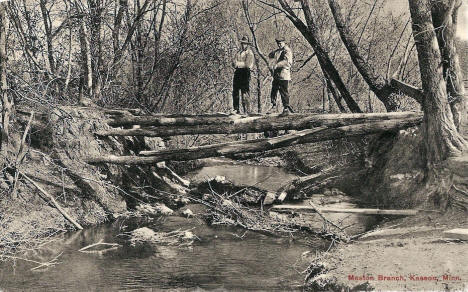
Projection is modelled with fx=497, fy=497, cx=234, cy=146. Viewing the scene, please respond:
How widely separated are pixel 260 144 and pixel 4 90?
446cm

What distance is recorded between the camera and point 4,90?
791cm

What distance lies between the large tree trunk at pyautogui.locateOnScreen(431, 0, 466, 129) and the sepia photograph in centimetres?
2

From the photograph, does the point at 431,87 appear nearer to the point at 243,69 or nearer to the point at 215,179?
the point at 243,69

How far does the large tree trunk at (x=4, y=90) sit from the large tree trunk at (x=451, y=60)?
6987 millimetres

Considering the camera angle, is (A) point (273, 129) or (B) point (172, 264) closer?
(B) point (172, 264)

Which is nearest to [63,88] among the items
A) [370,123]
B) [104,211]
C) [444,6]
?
[104,211]

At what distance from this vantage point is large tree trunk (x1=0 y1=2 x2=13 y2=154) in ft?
25.3

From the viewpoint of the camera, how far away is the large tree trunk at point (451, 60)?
844cm

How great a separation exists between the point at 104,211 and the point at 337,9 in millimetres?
6341

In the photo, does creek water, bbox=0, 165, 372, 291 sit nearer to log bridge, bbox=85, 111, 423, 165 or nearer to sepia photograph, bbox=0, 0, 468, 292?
sepia photograph, bbox=0, 0, 468, 292

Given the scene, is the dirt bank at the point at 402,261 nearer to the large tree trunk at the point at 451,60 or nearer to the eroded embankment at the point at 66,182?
the large tree trunk at the point at 451,60

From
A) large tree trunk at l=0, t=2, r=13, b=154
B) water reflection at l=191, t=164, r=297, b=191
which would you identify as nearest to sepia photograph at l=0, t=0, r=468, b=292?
large tree trunk at l=0, t=2, r=13, b=154

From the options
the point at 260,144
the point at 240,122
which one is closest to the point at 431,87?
the point at 260,144

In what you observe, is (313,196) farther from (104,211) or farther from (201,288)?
(201,288)
